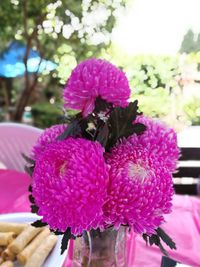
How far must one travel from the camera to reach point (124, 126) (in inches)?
20.0

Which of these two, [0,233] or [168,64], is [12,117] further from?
[0,233]

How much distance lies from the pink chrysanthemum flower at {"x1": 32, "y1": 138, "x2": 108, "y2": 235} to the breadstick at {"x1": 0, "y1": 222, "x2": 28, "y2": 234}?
326 mm

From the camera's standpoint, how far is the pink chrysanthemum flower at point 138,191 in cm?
44

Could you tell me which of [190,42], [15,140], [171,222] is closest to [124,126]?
[171,222]

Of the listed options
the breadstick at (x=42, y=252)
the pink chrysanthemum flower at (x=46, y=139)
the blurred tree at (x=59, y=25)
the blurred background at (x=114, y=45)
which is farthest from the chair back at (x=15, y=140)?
the pink chrysanthemum flower at (x=46, y=139)

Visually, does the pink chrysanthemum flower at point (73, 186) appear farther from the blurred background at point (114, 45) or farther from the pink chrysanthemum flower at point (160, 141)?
the blurred background at point (114, 45)

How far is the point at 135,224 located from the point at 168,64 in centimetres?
155

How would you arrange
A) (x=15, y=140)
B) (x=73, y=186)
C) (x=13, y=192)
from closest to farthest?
(x=73, y=186)
(x=13, y=192)
(x=15, y=140)

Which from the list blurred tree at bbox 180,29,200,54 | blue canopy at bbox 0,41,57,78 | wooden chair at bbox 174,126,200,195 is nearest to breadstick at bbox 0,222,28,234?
wooden chair at bbox 174,126,200,195

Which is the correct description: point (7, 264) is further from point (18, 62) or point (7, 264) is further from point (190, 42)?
point (18, 62)

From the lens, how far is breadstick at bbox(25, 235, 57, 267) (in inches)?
26.5

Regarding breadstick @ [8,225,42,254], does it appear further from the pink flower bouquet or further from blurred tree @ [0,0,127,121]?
blurred tree @ [0,0,127,121]

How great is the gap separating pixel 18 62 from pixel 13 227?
218 cm

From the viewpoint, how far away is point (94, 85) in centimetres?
54
